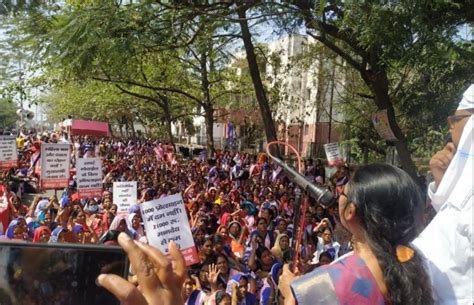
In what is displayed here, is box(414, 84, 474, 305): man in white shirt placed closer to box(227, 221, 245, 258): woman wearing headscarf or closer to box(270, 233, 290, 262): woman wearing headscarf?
box(270, 233, 290, 262): woman wearing headscarf

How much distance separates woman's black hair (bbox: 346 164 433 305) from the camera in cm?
156

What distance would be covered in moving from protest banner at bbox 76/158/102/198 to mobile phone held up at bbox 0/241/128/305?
9071 mm

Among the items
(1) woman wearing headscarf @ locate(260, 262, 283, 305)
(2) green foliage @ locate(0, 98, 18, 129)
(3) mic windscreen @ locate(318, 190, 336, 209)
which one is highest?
(2) green foliage @ locate(0, 98, 18, 129)

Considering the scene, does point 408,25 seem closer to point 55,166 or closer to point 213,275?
point 213,275

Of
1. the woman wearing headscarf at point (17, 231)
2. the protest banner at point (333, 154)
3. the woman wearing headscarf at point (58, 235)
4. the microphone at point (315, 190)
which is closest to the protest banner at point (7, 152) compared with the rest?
the woman wearing headscarf at point (17, 231)

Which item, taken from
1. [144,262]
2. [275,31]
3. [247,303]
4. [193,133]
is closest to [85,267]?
[144,262]

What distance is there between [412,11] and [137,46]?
3862mm

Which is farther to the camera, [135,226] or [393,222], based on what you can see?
[135,226]

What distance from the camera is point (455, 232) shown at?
1.62m

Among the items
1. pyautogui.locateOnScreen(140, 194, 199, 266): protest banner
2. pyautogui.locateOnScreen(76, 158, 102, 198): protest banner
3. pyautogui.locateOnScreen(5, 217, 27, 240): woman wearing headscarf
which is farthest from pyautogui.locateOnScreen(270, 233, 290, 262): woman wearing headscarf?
pyautogui.locateOnScreen(76, 158, 102, 198): protest banner

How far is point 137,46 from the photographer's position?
Answer: 771 cm

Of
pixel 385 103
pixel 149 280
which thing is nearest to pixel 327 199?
pixel 149 280

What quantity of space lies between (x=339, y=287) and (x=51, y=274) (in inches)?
32.0

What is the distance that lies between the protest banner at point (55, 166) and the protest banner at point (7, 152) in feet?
11.4
